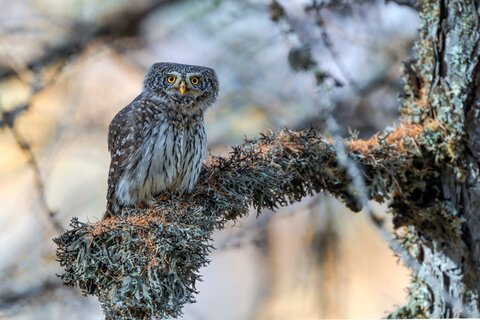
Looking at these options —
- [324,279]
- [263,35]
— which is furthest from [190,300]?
[263,35]

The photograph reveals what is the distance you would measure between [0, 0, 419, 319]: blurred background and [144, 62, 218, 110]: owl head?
3.49ft

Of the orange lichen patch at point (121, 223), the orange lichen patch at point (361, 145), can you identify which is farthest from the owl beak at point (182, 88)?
the orange lichen patch at point (121, 223)

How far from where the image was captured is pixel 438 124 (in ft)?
11.1

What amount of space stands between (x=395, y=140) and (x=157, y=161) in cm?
118

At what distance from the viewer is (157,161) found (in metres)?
3.70

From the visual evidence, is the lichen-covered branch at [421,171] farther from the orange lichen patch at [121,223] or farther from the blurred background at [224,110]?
the blurred background at [224,110]

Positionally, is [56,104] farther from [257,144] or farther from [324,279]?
[257,144]

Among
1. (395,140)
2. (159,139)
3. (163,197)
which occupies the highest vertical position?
(159,139)

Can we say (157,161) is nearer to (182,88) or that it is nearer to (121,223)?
(182,88)

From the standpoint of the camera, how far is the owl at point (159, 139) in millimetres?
3662

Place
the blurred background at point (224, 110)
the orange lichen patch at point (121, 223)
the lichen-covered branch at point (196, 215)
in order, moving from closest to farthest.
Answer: the lichen-covered branch at point (196, 215), the orange lichen patch at point (121, 223), the blurred background at point (224, 110)

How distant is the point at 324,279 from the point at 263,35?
221cm

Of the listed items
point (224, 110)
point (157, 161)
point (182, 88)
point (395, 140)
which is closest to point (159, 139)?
point (157, 161)

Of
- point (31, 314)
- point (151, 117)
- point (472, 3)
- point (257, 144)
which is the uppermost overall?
point (472, 3)
